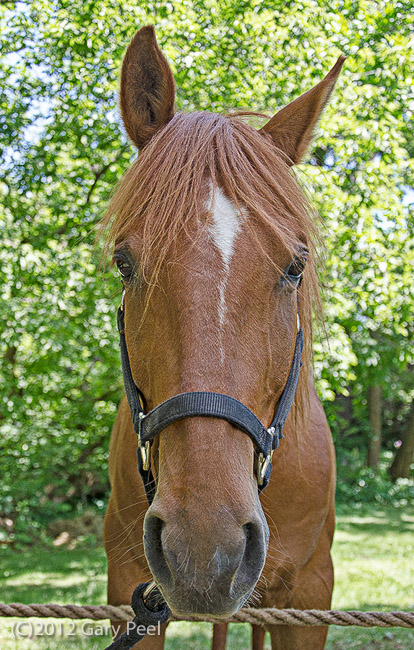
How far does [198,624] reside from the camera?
5637 millimetres

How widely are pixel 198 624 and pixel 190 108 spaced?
487 cm

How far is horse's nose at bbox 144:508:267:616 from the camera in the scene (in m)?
1.17

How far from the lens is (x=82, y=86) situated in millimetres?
5312

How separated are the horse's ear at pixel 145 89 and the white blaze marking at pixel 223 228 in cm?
50

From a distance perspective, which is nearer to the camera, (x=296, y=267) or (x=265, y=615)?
(x=296, y=267)

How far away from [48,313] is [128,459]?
3.49m

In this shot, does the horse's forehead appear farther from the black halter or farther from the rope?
the rope

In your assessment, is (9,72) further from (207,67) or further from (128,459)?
(128,459)

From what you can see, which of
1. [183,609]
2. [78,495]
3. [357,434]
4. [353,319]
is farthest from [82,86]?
[357,434]

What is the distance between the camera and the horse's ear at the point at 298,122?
1.91m

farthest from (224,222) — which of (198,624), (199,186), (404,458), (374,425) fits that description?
(404,458)

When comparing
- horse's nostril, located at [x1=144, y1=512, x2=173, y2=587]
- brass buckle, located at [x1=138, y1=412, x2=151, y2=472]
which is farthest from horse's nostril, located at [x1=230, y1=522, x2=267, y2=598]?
brass buckle, located at [x1=138, y1=412, x2=151, y2=472]

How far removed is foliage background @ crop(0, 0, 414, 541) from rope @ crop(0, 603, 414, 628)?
104 inches

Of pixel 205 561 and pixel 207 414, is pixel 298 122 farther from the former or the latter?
pixel 205 561
